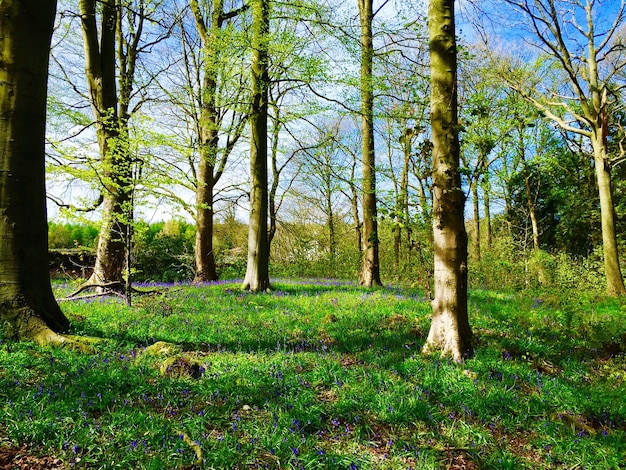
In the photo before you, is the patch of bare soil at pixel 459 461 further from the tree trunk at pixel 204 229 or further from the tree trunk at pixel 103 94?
the tree trunk at pixel 204 229

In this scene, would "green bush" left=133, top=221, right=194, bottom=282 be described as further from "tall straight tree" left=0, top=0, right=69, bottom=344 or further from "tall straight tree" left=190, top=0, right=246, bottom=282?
"tall straight tree" left=0, top=0, right=69, bottom=344

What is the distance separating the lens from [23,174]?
467 centimetres

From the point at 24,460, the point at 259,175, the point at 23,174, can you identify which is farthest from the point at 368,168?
the point at 24,460

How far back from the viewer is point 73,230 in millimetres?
20281

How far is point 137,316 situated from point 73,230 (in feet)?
55.3

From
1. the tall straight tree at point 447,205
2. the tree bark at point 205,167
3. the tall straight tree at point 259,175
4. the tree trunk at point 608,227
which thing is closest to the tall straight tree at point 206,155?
the tree bark at point 205,167

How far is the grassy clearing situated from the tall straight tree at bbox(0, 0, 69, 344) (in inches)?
22.7

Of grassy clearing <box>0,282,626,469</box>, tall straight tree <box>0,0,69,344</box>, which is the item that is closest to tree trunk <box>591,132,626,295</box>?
grassy clearing <box>0,282,626,469</box>

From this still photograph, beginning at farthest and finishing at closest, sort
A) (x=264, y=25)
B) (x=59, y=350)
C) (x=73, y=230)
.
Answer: (x=73, y=230)
(x=264, y=25)
(x=59, y=350)

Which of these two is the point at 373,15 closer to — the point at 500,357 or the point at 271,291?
the point at 271,291

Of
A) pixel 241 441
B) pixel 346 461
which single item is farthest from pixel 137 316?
pixel 346 461

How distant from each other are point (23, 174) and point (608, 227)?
1483 cm

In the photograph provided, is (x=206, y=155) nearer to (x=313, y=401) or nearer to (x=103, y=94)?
(x=103, y=94)

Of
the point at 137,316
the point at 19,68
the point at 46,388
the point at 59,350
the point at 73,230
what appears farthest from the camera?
the point at 73,230
